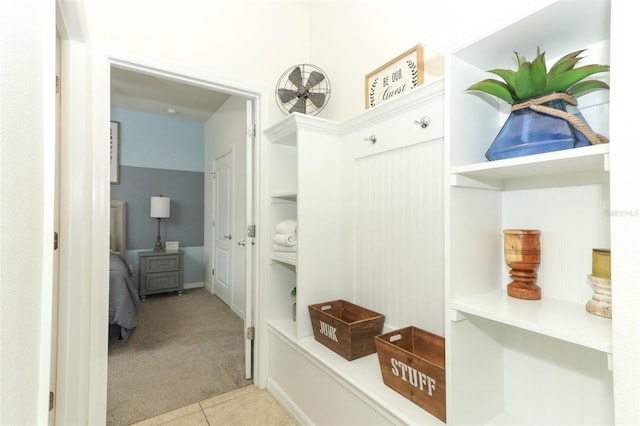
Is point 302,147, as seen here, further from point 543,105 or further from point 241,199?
point 241,199

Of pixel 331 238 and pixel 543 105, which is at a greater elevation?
pixel 543 105

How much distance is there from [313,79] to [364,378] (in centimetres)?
182

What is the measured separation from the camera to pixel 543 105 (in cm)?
90

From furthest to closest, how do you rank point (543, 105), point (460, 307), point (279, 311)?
point (279, 311), point (460, 307), point (543, 105)

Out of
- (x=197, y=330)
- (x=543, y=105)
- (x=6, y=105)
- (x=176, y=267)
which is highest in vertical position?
(x=543, y=105)

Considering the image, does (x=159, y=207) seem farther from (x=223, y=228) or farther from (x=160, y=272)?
(x=223, y=228)

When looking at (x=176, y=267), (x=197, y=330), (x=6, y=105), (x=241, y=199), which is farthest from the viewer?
(x=176, y=267)

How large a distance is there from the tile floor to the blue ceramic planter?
1796 mm

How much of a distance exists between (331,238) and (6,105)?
5.10 feet

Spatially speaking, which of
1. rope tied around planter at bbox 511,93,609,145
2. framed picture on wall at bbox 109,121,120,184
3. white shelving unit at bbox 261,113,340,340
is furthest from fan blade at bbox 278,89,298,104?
framed picture on wall at bbox 109,121,120,184

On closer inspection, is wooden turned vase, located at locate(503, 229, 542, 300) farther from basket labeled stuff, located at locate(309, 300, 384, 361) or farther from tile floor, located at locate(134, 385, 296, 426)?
tile floor, located at locate(134, 385, 296, 426)

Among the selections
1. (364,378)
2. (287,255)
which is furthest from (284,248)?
(364,378)

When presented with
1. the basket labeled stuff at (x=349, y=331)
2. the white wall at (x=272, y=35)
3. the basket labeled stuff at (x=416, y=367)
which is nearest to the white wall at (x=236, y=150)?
the white wall at (x=272, y=35)

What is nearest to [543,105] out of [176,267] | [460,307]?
[460,307]
